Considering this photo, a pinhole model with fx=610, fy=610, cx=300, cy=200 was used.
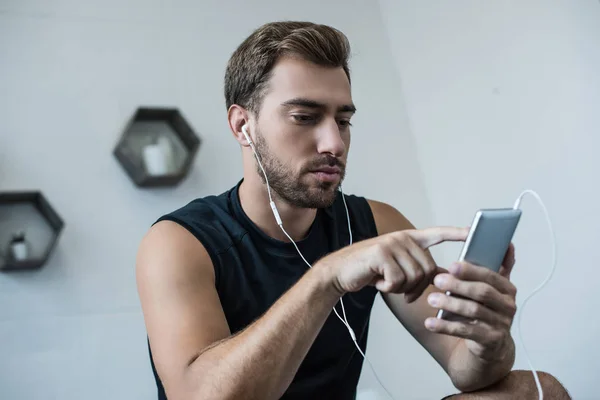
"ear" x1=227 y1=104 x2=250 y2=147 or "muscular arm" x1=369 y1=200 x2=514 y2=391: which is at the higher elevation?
"ear" x1=227 y1=104 x2=250 y2=147

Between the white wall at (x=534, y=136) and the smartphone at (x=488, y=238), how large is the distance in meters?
0.87

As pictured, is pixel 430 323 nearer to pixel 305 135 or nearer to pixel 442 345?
pixel 442 345

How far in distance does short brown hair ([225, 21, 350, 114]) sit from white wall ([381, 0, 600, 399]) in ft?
2.25

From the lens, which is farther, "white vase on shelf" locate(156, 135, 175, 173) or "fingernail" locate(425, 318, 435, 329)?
"white vase on shelf" locate(156, 135, 175, 173)

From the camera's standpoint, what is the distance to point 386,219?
1652mm

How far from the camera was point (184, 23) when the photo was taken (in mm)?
2203

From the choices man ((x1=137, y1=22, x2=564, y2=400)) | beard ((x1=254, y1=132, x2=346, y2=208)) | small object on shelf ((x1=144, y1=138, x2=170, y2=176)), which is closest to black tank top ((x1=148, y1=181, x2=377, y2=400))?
man ((x1=137, y1=22, x2=564, y2=400))

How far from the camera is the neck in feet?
4.74

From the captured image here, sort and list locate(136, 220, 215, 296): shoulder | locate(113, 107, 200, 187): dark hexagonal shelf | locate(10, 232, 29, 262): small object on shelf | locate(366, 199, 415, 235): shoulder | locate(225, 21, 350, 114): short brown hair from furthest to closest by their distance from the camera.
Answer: locate(113, 107, 200, 187): dark hexagonal shelf
locate(10, 232, 29, 262): small object on shelf
locate(366, 199, 415, 235): shoulder
locate(225, 21, 350, 114): short brown hair
locate(136, 220, 215, 296): shoulder

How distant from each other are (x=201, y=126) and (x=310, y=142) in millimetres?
872

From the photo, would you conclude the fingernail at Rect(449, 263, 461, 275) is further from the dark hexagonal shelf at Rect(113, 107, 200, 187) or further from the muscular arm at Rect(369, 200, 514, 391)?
the dark hexagonal shelf at Rect(113, 107, 200, 187)

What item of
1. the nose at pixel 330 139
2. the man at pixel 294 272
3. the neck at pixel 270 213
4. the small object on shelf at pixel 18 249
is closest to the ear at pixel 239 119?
the man at pixel 294 272

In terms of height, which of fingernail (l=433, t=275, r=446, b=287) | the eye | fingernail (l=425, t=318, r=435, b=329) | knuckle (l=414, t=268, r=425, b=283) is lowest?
fingernail (l=425, t=318, r=435, b=329)

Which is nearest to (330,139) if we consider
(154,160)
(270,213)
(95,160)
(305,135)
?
(305,135)
